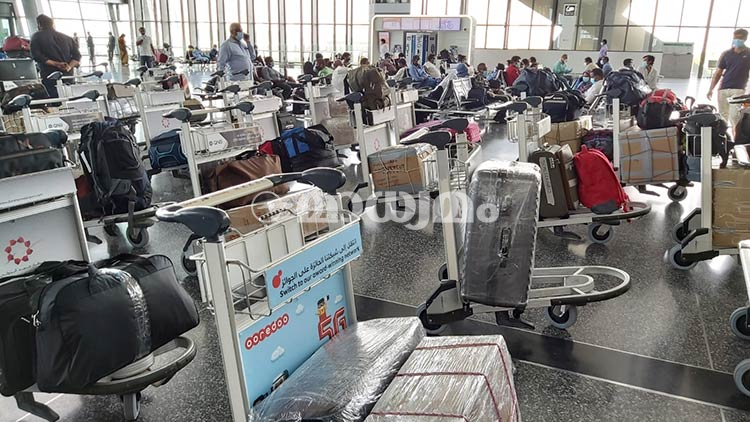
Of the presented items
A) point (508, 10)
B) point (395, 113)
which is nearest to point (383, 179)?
point (395, 113)

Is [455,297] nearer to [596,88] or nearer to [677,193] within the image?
[677,193]

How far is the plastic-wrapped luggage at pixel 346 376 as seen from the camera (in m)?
1.84

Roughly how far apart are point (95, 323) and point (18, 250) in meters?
1.35

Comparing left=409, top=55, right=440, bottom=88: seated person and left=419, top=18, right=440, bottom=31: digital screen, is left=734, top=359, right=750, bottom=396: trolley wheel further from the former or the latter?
left=419, top=18, right=440, bottom=31: digital screen

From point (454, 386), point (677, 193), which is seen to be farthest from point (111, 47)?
point (454, 386)

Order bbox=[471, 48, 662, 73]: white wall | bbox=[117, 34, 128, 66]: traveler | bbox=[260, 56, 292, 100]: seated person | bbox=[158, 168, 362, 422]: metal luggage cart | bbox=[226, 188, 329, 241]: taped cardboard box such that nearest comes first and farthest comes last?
1. bbox=[158, 168, 362, 422]: metal luggage cart
2. bbox=[226, 188, 329, 241]: taped cardboard box
3. bbox=[260, 56, 292, 100]: seated person
4. bbox=[117, 34, 128, 66]: traveler
5. bbox=[471, 48, 662, 73]: white wall

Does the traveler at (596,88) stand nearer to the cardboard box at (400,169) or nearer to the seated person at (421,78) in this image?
the seated person at (421,78)

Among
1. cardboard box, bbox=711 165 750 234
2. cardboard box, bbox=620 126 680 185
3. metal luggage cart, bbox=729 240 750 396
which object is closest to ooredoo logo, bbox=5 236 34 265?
metal luggage cart, bbox=729 240 750 396

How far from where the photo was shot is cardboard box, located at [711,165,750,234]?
3.51 m

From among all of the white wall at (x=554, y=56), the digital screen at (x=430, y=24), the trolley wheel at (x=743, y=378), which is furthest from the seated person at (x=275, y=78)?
the white wall at (x=554, y=56)

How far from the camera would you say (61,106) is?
19.2 feet

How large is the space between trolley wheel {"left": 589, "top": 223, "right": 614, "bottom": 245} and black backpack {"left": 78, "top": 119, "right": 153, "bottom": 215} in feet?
11.9

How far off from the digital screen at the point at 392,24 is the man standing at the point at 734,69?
1233cm

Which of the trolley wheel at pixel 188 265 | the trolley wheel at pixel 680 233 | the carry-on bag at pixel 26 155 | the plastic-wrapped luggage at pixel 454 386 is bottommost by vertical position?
the trolley wheel at pixel 188 265
